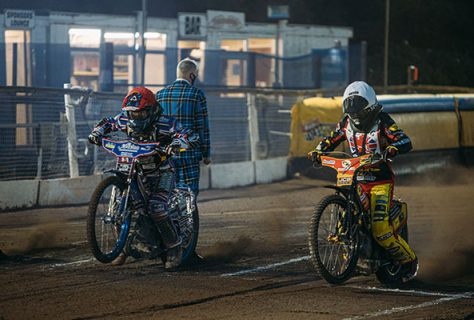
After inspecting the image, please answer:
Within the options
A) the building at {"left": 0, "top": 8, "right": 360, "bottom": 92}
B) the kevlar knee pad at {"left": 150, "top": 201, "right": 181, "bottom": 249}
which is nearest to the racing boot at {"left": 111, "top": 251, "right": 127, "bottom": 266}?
the kevlar knee pad at {"left": 150, "top": 201, "right": 181, "bottom": 249}

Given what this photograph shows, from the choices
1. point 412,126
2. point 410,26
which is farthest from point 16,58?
point 410,26

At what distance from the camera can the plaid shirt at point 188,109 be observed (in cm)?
1045

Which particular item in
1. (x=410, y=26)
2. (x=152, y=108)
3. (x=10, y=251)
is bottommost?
(x=10, y=251)

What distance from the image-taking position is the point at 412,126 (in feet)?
63.2

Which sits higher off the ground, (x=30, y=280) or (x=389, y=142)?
(x=389, y=142)

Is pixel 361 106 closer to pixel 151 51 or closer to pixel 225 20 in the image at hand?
pixel 151 51

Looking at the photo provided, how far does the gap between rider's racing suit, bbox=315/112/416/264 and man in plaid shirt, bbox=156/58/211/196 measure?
1.92m

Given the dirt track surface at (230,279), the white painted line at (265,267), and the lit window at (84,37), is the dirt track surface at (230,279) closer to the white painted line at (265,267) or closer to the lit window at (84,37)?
the white painted line at (265,267)

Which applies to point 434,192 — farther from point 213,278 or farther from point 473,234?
point 213,278

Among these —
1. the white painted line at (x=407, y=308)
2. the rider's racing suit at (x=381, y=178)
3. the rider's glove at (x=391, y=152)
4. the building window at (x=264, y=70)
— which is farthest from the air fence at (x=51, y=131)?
the building window at (x=264, y=70)

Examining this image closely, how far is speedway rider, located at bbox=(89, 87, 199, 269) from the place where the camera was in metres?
9.42

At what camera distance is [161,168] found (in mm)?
9578

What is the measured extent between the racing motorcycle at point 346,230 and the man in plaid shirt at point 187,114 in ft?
5.97

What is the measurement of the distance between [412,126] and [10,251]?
34.3 ft
